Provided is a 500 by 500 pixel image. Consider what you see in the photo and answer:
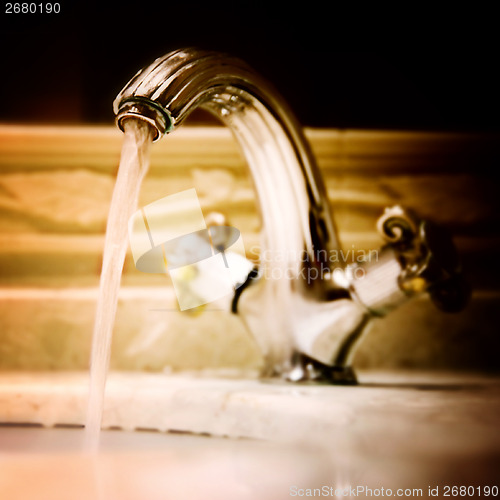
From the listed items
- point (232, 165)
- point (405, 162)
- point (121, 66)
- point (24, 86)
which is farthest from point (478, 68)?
point (24, 86)

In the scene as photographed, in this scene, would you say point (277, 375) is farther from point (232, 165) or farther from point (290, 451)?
point (232, 165)

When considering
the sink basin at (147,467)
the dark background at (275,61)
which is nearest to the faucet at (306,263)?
the sink basin at (147,467)

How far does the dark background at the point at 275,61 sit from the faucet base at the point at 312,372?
317 millimetres

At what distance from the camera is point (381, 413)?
297 mm

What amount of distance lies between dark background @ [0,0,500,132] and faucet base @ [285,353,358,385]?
1.04 ft

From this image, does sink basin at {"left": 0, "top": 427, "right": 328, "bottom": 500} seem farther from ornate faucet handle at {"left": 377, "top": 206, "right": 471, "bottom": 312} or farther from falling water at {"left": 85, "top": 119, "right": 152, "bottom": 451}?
ornate faucet handle at {"left": 377, "top": 206, "right": 471, "bottom": 312}

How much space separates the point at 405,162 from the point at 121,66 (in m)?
0.39

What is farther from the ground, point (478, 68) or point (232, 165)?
point (478, 68)

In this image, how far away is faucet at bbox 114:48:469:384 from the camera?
0.38 m

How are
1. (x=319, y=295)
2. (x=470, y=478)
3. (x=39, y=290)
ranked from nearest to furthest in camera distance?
(x=470, y=478) < (x=319, y=295) < (x=39, y=290)

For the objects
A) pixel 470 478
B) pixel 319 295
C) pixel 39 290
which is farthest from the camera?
pixel 39 290

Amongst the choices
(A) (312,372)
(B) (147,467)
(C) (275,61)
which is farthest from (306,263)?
(C) (275,61)

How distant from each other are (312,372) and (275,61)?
1.33 ft

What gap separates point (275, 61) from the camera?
2.01ft
